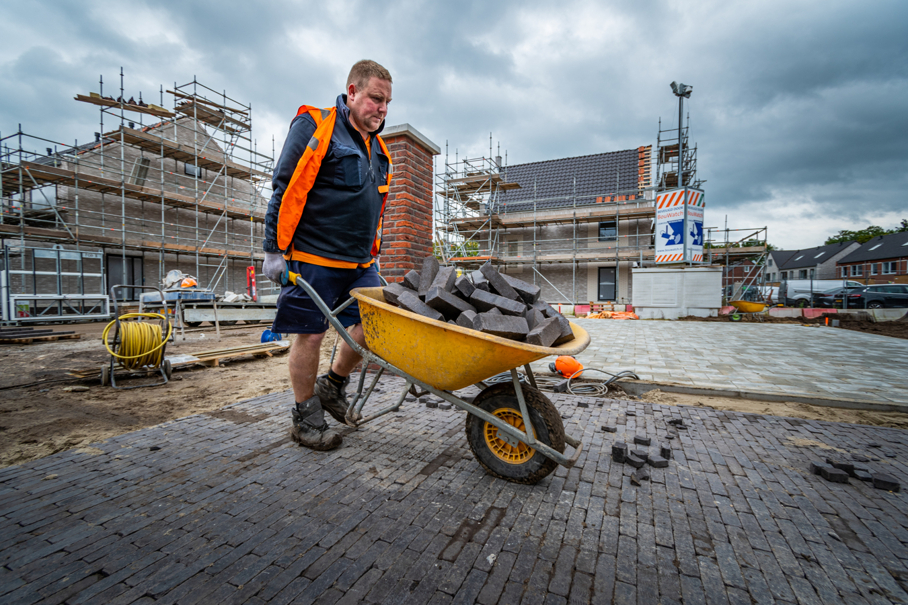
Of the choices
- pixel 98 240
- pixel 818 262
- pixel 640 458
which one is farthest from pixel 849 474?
pixel 818 262

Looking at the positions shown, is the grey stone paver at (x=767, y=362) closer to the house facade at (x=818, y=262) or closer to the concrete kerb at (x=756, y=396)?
the concrete kerb at (x=756, y=396)

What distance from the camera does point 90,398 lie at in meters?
3.63

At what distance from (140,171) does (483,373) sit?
66.2 feet

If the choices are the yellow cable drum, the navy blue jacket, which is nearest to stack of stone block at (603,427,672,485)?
the navy blue jacket

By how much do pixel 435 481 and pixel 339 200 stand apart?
171 centimetres

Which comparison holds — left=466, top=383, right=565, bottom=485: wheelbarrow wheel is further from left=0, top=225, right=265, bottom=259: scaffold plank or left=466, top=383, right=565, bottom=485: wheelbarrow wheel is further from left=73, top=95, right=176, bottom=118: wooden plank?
left=73, top=95, right=176, bottom=118: wooden plank

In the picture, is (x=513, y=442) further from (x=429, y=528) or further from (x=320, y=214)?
(x=320, y=214)

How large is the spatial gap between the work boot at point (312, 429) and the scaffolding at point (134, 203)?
1335cm

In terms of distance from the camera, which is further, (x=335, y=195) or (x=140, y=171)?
(x=140, y=171)

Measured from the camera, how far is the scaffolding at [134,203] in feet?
41.5

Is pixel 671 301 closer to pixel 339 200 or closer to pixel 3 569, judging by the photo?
pixel 339 200

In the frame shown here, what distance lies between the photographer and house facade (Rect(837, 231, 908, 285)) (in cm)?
3603

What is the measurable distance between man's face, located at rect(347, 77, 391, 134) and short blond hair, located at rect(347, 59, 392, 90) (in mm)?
22

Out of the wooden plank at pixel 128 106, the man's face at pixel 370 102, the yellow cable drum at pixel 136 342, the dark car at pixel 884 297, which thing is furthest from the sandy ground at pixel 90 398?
the dark car at pixel 884 297
